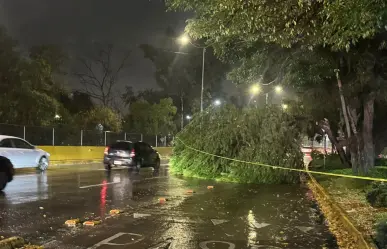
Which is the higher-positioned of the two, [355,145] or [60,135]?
[60,135]

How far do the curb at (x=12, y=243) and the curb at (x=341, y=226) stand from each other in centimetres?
507

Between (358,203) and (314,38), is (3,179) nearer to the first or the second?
(314,38)

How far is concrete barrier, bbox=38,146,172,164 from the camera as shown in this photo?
28641 mm

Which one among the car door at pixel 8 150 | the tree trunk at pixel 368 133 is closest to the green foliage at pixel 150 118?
the car door at pixel 8 150

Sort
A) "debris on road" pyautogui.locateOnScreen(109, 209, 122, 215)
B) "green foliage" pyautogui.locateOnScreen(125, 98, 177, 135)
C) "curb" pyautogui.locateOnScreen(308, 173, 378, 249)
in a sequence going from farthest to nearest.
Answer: "green foliage" pyautogui.locateOnScreen(125, 98, 177, 135), "debris on road" pyautogui.locateOnScreen(109, 209, 122, 215), "curb" pyautogui.locateOnScreen(308, 173, 378, 249)

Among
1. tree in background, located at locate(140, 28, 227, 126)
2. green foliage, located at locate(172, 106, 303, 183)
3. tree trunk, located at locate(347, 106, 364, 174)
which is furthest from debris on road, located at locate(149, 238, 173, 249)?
tree in background, located at locate(140, 28, 227, 126)

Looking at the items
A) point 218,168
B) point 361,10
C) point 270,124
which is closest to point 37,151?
point 218,168

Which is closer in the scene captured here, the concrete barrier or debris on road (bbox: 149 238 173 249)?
debris on road (bbox: 149 238 173 249)

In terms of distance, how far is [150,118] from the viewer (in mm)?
50969

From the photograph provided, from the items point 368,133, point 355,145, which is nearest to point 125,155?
point 355,145

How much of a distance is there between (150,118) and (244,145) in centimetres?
3200

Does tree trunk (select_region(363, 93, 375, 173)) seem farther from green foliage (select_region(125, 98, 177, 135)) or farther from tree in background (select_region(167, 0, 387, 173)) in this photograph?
green foliage (select_region(125, 98, 177, 135))

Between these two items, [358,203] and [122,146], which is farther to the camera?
[122,146]

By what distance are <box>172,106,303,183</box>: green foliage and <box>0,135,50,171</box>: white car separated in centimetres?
634
